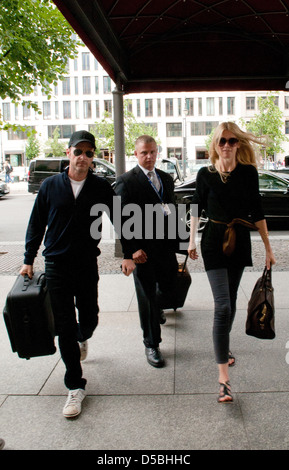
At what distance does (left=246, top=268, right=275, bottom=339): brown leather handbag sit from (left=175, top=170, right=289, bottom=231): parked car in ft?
24.9

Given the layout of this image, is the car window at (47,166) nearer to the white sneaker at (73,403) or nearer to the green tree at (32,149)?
the white sneaker at (73,403)

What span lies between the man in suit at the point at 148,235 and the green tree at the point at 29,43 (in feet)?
18.4

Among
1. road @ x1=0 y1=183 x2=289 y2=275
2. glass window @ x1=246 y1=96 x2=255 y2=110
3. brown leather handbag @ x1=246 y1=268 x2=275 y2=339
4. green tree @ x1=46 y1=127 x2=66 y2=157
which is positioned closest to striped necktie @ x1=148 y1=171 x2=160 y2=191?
brown leather handbag @ x1=246 y1=268 x2=275 y2=339

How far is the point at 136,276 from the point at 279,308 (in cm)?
215

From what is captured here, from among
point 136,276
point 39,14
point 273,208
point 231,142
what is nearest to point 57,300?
point 136,276

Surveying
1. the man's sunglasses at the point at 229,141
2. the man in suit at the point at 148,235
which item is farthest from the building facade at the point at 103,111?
the man's sunglasses at the point at 229,141

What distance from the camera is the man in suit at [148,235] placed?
3.51m

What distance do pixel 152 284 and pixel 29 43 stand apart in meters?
6.13

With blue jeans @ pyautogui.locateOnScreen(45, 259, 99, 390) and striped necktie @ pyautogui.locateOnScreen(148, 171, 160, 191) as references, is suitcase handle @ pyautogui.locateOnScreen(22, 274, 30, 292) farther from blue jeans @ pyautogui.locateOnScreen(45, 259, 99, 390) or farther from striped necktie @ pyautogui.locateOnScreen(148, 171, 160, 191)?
striped necktie @ pyautogui.locateOnScreen(148, 171, 160, 191)

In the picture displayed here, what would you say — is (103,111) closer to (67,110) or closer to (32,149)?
(67,110)

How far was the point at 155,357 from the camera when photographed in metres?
3.61

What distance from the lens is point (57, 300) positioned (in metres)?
3.03

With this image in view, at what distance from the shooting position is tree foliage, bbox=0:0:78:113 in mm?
8031

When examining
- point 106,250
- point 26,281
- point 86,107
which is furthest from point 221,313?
point 86,107
